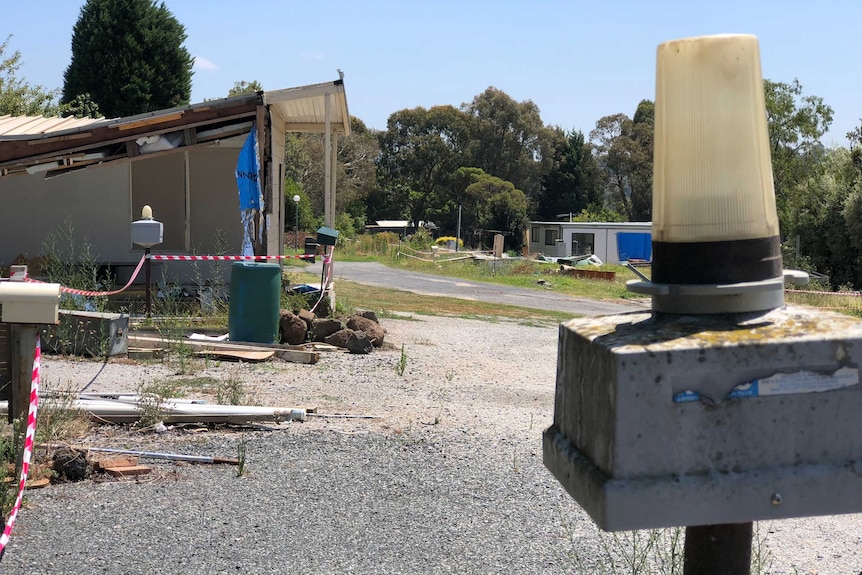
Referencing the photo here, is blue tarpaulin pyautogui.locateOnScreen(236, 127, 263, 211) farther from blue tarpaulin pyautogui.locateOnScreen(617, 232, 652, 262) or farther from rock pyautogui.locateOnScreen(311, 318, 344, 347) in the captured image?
blue tarpaulin pyautogui.locateOnScreen(617, 232, 652, 262)

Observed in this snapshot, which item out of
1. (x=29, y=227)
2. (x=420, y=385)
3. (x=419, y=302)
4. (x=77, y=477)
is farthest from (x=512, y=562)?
(x=419, y=302)

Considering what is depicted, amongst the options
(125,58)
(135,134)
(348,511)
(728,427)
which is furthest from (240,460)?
(125,58)

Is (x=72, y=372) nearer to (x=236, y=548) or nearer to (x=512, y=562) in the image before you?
(x=236, y=548)

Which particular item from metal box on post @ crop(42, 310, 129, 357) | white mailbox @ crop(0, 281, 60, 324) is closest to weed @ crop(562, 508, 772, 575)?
white mailbox @ crop(0, 281, 60, 324)

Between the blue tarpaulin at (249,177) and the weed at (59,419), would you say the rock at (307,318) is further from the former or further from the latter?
the weed at (59,419)

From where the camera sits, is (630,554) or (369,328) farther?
(369,328)

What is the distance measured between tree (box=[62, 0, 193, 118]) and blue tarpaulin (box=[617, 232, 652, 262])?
25339 millimetres

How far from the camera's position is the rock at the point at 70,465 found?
5.57m

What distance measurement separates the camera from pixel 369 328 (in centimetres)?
1236

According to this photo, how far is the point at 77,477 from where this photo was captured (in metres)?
5.59

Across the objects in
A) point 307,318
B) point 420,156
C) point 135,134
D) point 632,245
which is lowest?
point 307,318

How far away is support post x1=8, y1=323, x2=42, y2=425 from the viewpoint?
17.7ft

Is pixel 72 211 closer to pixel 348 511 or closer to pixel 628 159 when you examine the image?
pixel 348 511

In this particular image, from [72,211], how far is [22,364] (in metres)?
11.6
